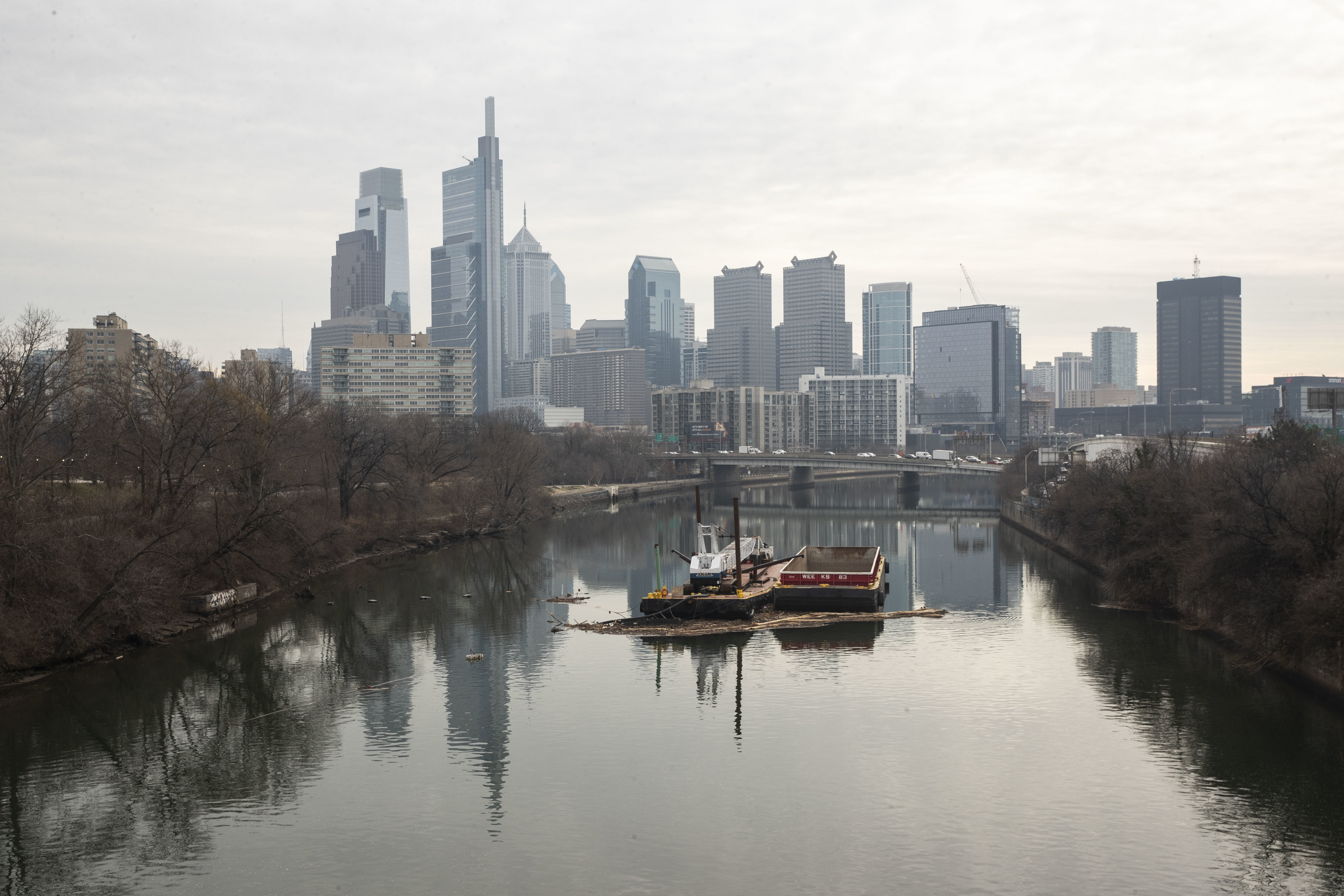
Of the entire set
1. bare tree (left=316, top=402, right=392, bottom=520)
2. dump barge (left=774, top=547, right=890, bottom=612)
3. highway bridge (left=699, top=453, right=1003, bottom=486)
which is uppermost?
bare tree (left=316, top=402, right=392, bottom=520)

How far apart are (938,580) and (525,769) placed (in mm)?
38608

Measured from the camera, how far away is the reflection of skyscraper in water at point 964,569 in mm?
53969

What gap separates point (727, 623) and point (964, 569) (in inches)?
1004

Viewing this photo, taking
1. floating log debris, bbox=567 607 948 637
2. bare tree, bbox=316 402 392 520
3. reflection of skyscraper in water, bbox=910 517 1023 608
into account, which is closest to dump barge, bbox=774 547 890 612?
floating log debris, bbox=567 607 948 637

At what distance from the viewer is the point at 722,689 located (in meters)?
34.8

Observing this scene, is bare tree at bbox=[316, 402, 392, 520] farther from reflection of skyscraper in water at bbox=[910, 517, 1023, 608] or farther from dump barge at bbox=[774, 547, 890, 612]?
reflection of skyscraper in water at bbox=[910, 517, 1023, 608]

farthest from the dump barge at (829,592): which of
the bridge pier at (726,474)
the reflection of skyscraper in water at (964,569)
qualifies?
the bridge pier at (726,474)

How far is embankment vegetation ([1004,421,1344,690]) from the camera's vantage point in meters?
30.0

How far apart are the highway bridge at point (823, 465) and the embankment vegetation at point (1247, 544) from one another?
72439mm

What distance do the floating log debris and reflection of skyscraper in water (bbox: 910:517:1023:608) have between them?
231 inches

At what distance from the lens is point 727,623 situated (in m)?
45.3

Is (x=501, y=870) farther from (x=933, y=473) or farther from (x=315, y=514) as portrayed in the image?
(x=933, y=473)

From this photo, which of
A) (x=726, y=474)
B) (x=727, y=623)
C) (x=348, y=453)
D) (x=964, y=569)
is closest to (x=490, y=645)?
(x=727, y=623)

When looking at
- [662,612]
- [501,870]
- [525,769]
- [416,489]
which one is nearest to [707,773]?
[525,769]
